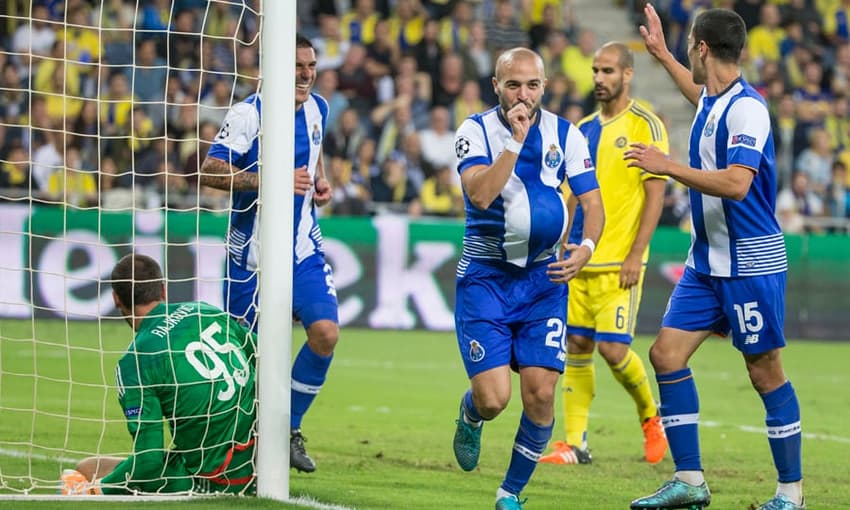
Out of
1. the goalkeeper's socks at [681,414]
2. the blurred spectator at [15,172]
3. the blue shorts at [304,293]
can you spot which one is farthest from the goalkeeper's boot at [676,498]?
the blurred spectator at [15,172]

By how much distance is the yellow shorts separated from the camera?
8.42 m

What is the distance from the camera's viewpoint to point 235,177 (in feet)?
22.7

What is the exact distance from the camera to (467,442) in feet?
22.2

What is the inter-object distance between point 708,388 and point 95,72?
9572 mm

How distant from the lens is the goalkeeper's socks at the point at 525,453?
20.1 feet

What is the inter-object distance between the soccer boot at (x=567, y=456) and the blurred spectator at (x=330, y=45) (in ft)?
38.6

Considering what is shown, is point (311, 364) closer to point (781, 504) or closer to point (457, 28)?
point (781, 504)

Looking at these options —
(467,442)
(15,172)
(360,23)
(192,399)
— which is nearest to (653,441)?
(467,442)

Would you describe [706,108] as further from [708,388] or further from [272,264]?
[708,388]

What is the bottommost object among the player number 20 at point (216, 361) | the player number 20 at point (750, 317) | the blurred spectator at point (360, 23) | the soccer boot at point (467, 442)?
the soccer boot at point (467, 442)

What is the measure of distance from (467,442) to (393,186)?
1086cm

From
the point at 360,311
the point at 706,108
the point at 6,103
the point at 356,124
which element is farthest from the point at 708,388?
the point at 6,103

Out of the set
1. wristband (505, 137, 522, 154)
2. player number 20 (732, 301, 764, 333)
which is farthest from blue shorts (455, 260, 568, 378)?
player number 20 (732, 301, 764, 333)

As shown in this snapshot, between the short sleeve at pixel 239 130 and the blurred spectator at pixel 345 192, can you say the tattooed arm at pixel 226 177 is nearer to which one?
the short sleeve at pixel 239 130
